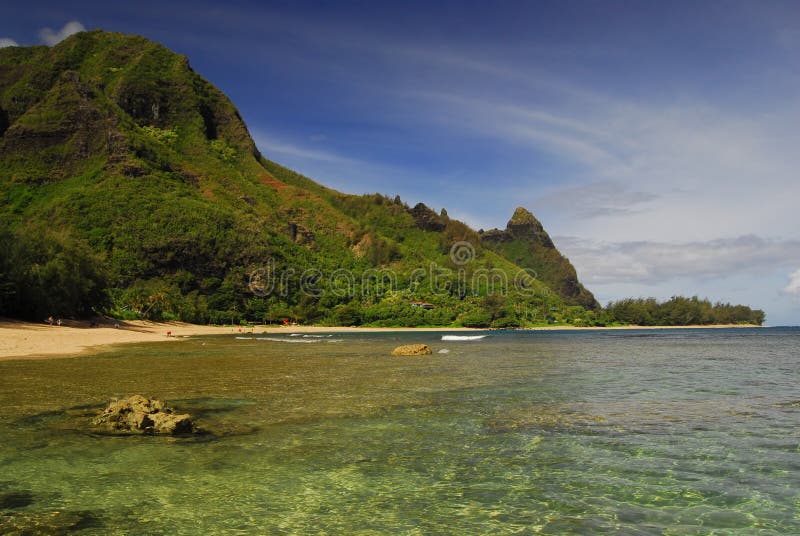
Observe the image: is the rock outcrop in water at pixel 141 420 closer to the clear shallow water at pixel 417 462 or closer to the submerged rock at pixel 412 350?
the clear shallow water at pixel 417 462

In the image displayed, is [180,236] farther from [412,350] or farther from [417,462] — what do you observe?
[417,462]

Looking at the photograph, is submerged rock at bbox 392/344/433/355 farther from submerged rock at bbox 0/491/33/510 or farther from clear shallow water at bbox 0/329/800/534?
submerged rock at bbox 0/491/33/510

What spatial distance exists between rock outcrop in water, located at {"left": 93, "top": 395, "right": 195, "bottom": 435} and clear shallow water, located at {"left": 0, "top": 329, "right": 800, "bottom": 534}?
25.4 inches

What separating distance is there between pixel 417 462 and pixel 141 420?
7098mm

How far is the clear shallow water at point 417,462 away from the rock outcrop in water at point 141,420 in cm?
65

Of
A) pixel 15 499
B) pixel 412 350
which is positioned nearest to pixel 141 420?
pixel 15 499

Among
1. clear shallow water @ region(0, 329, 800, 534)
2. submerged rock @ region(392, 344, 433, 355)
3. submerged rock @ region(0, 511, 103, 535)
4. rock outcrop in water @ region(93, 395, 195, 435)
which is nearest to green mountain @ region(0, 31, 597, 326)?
submerged rock @ region(392, 344, 433, 355)

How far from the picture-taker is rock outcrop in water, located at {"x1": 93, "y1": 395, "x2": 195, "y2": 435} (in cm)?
1235

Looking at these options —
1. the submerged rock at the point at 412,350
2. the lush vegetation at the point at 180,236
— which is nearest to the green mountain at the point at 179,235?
the lush vegetation at the point at 180,236

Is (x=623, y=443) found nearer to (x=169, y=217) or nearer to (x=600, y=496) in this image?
(x=600, y=496)

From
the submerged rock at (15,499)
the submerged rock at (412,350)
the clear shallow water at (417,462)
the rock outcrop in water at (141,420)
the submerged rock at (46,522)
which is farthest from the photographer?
the submerged rock at (412,350)

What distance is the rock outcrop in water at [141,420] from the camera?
12.4m

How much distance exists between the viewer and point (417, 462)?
10180 millimetres

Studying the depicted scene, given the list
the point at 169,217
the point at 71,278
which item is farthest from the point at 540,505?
the point at 169,217
